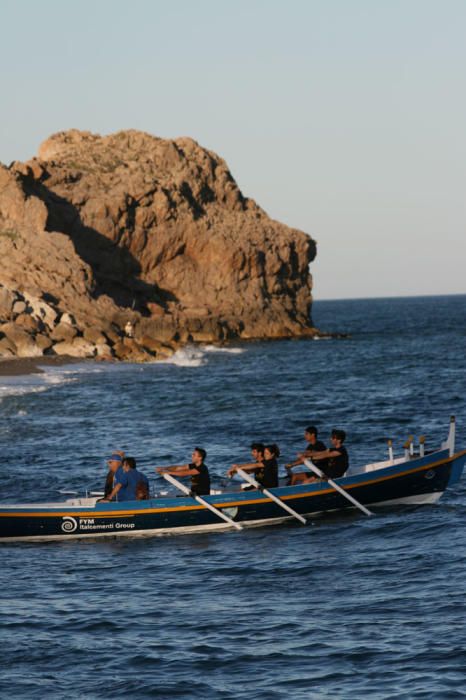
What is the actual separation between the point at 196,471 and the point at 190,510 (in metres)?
0.81

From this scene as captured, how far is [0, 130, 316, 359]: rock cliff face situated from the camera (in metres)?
86.8

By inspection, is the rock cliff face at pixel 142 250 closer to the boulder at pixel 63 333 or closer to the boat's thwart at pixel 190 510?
the boulder at pixel 63 333

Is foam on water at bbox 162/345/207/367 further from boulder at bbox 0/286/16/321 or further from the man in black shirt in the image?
the man in black shirt

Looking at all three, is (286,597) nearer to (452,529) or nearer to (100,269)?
(452,529)

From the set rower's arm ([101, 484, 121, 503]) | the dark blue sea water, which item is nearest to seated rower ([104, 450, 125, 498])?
rower's arm ([101, 484, 121, 503])

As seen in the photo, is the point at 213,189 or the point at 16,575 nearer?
the point at 16,575

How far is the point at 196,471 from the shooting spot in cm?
2408

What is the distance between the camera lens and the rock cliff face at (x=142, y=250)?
86750 millimetres

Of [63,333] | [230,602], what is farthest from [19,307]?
[230,602]

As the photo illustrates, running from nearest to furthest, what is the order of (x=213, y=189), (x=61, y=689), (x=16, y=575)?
1. (x=61, y=689)
2. (x=16, y=575)
3. (x=213, y=189)

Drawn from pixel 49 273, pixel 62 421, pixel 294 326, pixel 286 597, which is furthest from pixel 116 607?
pixel 294 326

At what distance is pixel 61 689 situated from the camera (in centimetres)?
1500

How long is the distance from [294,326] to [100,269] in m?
19.5

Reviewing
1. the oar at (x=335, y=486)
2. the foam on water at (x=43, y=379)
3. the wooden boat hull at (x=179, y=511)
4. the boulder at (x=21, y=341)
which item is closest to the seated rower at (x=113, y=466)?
the wooden boat hull at (x=179, y=511)
